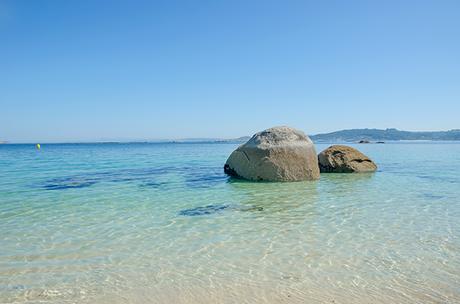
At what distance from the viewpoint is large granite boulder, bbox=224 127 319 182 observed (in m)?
13.4

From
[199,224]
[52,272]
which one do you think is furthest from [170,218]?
[52,272]

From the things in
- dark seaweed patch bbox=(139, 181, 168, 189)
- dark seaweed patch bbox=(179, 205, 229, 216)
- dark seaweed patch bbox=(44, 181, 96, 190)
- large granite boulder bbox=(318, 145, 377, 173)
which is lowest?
dark seaweed patch bbox=(179, 205, 229, 216)

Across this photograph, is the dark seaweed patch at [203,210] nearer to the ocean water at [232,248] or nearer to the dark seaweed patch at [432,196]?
the ocean water at [232,248]

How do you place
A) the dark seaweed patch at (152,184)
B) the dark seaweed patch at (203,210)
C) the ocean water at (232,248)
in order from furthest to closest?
the dark seaweed patch at (152,184) < the dark seaweed patch at (203,210) < the ocean water at (232,248)

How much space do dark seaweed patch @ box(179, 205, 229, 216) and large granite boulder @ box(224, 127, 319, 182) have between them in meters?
4.91

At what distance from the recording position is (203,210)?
8.42 metres

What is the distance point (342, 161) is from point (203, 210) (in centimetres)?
1009

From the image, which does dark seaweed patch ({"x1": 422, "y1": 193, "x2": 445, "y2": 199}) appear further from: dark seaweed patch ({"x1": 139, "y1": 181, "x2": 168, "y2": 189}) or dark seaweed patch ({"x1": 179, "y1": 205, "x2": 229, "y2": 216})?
dark seaweed patch ({"x1": 139, "y1": 181, "x2": 168, "y2": 189})

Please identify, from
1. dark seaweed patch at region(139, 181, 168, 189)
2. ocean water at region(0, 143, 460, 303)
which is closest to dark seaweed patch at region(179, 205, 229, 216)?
ocean water at region(0, 143, 460, 303)

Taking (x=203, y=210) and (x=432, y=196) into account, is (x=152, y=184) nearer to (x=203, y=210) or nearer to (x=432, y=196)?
(x=203, y=210)

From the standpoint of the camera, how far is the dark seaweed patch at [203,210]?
809 centimetres

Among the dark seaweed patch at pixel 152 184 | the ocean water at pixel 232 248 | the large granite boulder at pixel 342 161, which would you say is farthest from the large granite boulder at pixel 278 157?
the dark seaweed patch at pixel 152 184

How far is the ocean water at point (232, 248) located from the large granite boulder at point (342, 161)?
5905 mm

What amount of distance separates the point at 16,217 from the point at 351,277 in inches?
284
